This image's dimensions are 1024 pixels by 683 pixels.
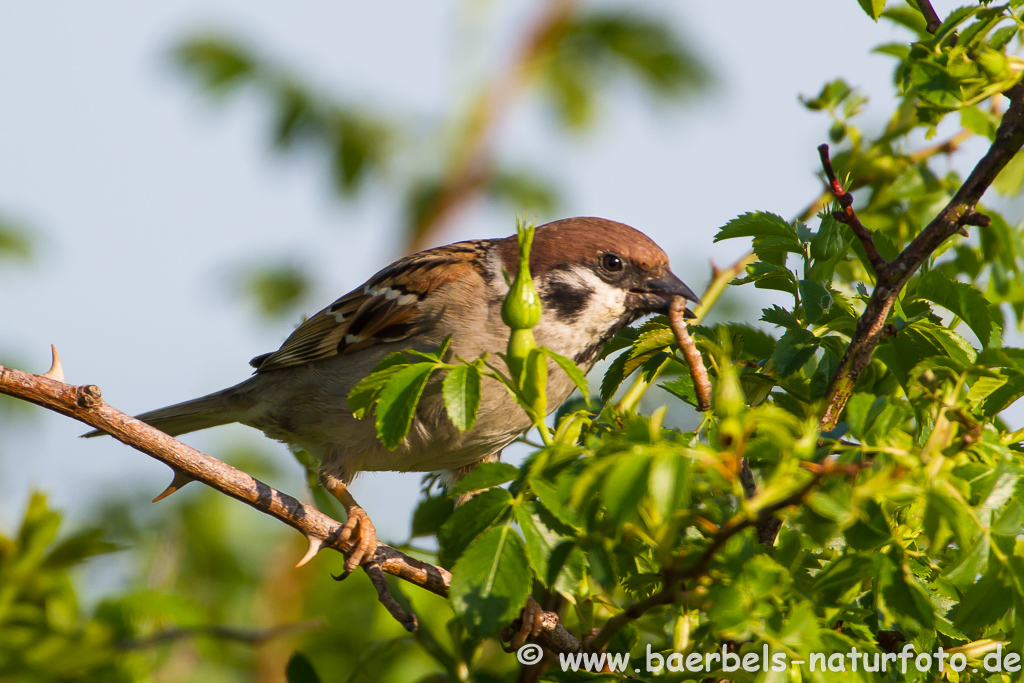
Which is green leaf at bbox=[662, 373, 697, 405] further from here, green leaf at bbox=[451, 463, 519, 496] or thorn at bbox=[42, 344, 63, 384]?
thorn at bbox=[42, 344, 63, 384]

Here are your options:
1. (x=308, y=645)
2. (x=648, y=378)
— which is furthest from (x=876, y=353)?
(x=308, y=645)

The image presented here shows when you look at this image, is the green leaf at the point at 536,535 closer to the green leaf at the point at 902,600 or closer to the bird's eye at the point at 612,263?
the green leaf at the point at 902,600

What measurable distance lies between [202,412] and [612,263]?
1.65 meters

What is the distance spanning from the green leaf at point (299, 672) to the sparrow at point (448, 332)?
539mm

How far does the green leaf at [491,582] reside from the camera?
1.14 metres

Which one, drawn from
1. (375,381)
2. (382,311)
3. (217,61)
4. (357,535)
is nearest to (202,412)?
(382,311)

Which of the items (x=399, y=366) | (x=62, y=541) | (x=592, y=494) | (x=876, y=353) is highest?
(x=876, y=353)

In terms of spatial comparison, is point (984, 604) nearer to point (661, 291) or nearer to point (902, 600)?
point (902, 600)

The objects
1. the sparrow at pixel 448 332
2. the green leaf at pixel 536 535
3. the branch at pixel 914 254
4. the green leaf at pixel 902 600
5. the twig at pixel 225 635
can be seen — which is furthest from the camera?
the sparrow at pixel 448 332

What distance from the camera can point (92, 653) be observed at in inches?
61.7

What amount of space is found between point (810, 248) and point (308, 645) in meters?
1.70

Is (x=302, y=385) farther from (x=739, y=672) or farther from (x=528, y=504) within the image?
(x=739, y=672)

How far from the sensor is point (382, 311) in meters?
2.94

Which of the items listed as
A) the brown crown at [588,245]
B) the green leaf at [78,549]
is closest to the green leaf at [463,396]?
the green leaf at [78,549]
